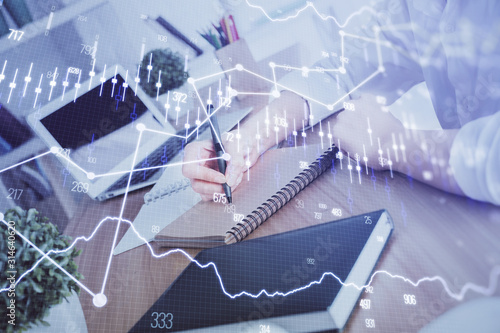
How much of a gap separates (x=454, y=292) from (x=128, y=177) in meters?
0.61

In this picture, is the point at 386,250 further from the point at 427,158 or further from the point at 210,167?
the point at 210,167

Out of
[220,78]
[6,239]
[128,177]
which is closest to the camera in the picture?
[6,239]

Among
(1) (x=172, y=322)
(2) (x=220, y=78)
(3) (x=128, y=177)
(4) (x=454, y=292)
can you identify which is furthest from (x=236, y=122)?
(4) (x=454, y=292)

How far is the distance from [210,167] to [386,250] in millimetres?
352

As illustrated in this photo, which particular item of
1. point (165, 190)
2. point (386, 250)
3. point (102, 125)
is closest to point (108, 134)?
point (102, 125)

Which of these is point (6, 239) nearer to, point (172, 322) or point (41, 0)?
point (172, 322)

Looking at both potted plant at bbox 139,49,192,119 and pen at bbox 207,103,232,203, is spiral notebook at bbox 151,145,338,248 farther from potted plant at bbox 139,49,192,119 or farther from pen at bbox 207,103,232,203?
potted plant at bbox 139,49,192,119

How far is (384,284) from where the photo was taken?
0.63 meters

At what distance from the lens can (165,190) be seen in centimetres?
60

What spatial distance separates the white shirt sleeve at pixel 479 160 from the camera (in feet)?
2.35

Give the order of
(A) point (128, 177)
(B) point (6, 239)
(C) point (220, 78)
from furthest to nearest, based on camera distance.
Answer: (C) point (220, 78), (A) point (128, 177), (B) point (6, 239)

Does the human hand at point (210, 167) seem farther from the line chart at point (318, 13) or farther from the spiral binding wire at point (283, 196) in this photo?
the line chart at point (318, 13)

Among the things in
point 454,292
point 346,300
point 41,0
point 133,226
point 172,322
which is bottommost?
point 454,292
